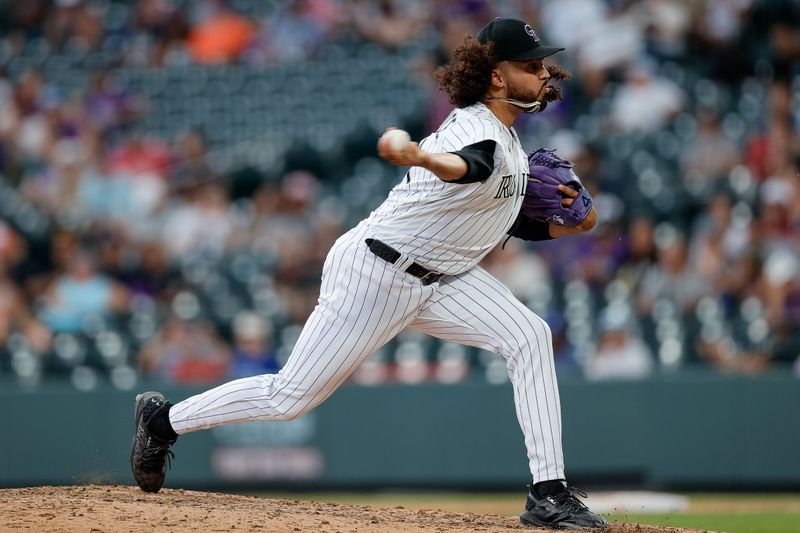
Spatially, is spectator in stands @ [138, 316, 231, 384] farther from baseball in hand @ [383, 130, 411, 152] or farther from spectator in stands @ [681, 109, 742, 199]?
baseball in hand @ [383, 130, 411, 152]

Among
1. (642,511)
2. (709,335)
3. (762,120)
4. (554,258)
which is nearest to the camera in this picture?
(642,511)

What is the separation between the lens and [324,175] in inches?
450

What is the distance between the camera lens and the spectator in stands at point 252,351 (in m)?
9.32

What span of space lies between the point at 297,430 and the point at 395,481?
80cm

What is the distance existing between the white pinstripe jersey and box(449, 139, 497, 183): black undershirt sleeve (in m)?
0.04

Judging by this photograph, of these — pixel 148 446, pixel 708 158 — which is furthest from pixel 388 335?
pixel 708 158

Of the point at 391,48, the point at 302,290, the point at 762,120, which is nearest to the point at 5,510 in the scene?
the point at 302,290

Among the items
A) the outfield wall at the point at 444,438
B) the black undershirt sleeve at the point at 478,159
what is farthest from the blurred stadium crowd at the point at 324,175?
the black undershirt sleeve at the point at 478,159

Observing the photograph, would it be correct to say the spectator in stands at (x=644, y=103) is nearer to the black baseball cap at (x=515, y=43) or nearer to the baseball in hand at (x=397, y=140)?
the black baseball cap at (x=515, y=43)

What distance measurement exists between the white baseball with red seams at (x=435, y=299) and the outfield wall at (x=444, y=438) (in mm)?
4196

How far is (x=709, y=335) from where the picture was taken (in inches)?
358

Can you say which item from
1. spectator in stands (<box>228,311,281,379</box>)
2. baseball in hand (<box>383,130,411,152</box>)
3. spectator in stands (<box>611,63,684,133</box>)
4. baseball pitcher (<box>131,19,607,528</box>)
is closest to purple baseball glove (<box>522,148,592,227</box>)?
baseball pitcher (<box>131,19,607,528</box>)

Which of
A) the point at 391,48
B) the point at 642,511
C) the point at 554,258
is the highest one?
the point at 391,48

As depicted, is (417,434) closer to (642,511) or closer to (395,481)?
(395,481)
